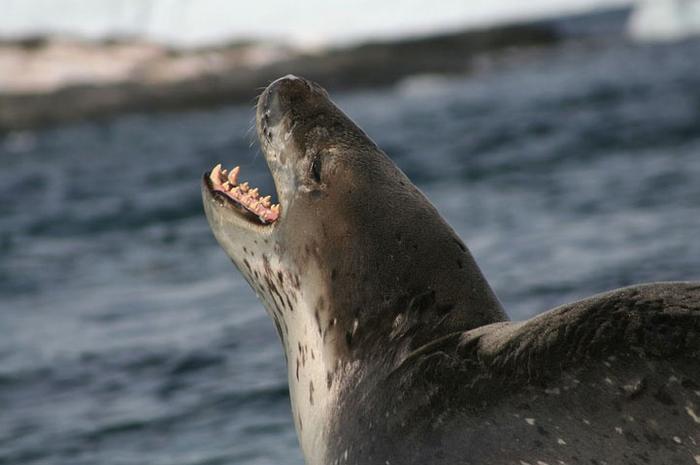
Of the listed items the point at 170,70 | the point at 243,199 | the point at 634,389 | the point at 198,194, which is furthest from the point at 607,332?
the point at 170,70

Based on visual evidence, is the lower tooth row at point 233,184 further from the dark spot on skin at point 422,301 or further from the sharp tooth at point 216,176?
the dark spot on skin at point 422,301

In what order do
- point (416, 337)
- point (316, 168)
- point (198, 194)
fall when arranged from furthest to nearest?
point (198, 194) → point (316, 168) → point (416, 337)

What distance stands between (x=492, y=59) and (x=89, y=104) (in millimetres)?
11679

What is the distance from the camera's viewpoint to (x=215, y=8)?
160 ft

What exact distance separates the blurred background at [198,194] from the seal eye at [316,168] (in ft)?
5.33

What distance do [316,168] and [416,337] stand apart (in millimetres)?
679

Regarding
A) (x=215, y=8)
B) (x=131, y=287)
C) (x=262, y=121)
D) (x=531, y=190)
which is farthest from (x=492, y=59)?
(x=262, y=121)

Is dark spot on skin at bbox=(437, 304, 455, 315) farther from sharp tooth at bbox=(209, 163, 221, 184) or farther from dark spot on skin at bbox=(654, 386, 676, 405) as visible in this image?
sharp tooth at bbox=(209, 163, 221, 184)

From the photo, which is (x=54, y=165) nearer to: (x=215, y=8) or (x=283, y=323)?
(x=283, y=323)

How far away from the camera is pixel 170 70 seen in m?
41.4

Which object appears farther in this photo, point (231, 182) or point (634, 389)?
point (231, 182)

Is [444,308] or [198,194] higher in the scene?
[444,308]

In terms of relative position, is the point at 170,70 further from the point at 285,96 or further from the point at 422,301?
the point at 422,301

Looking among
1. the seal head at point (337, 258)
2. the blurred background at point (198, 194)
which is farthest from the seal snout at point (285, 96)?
the blurred background at point (198, 194)
